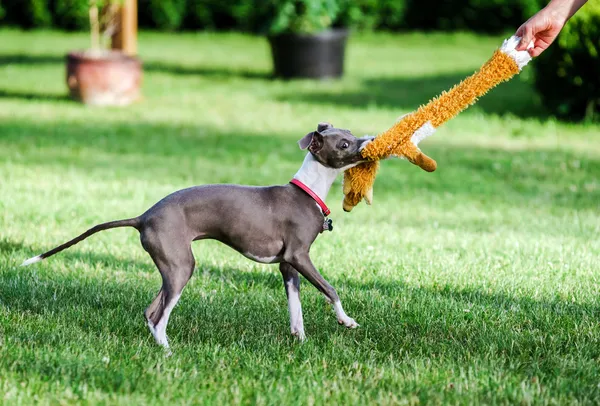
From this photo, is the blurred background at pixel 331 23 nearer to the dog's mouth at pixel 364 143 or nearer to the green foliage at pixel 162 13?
the green foliage at pixel 162 13

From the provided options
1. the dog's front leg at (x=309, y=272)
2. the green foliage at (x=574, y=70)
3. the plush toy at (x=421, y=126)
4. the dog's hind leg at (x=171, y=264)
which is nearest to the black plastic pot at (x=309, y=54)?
the green foliage at (x=574, y=70)

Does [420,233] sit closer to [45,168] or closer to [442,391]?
[442,391]

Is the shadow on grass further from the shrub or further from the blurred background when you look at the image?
the shrub

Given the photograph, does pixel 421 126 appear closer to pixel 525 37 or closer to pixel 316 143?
pixel 316 143

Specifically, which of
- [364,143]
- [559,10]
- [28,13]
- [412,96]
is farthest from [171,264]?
[28,13]

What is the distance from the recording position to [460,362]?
391 centimetres

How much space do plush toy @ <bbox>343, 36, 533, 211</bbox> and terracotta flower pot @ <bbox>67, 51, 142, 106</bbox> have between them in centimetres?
806

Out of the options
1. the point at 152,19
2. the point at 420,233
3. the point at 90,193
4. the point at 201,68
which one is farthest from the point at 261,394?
the point at 152,19

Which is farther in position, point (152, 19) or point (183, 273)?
point (152, 19)

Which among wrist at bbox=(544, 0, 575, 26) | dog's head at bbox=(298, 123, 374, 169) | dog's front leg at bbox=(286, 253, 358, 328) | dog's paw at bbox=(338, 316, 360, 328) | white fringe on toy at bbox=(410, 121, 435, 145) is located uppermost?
wrist at bbox=(544, 0, 575, 26)

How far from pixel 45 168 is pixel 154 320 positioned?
4.65 meters

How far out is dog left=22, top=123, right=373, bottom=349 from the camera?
12.7 ft

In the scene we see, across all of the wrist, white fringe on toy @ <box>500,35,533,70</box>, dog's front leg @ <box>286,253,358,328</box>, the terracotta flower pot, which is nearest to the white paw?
dog's front leg @ <box>286,253,358,328</box>

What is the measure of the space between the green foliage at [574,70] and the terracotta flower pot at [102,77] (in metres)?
5.37
